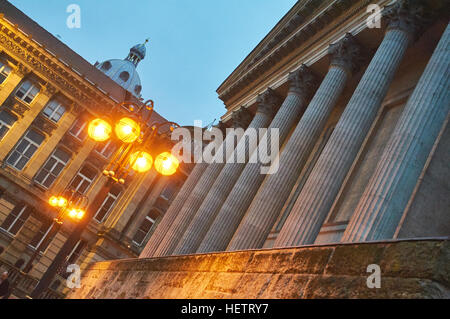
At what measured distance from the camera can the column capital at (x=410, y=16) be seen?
1148 centimetres

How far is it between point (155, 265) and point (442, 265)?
739 cm

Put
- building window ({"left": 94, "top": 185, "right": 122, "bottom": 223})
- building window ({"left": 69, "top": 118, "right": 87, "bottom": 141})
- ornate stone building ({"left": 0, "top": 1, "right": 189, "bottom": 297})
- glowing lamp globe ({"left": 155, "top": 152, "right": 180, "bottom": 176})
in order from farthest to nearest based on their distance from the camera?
1. building window ({"left": 94, "top": 185, "right": 122, "bottom": 223})
2. building window ({"left": 69, "top": 118, "right": 87, "bottom": 141})
3. ornate stone building ({"left": 0, "top": 1, "right": 189, "bottom": 297})
4. glowing lamp globe ({"left": 155, "top": 152, "right": 180, "bottom": 176})

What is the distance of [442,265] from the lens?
3113 millimetres

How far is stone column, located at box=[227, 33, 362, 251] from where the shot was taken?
13.0 meters

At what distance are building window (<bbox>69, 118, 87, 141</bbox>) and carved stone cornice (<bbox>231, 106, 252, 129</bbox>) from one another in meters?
17.2

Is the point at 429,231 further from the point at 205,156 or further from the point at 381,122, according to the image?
the point at 205,156

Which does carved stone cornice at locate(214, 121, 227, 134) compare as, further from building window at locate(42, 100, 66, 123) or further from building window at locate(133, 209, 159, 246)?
building window at locate(42, 100, 66, 123)

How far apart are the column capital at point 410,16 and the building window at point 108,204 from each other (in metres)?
27.9

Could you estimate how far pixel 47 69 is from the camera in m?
31.5

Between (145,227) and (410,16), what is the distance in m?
29.0

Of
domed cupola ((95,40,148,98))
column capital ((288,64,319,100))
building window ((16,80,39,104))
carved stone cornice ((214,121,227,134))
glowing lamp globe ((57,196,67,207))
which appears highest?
domed cupola ((95,40,148,98))

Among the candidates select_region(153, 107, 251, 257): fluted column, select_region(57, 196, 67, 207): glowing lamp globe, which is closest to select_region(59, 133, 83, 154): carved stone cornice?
select_region(57, 196, 67, 207): glowing lamp globe

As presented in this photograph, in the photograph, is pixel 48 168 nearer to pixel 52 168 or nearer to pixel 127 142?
pixel 52 168
